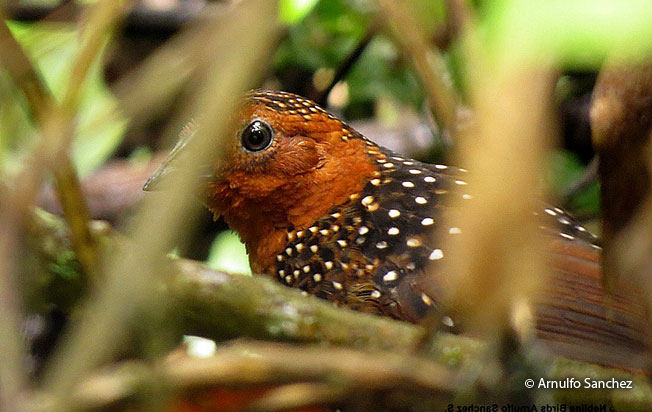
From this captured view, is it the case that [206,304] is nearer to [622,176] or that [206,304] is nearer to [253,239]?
[622,176]

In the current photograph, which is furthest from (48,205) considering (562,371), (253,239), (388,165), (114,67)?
(562,371)

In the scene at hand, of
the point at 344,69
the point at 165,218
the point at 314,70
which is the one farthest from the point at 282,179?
the point at 165,218

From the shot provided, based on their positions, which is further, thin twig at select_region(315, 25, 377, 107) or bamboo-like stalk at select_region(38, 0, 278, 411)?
thin twig at select_region(315, 25, 377, 107)

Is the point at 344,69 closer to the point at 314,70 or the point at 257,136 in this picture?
the point at 314,70

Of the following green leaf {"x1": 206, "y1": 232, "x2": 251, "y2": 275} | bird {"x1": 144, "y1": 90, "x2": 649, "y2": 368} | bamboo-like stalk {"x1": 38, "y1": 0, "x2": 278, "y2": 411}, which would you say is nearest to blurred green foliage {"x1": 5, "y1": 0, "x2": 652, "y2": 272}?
green leaf {"x1": 206, "y1": 232, "x2": 251, "y2": 275}

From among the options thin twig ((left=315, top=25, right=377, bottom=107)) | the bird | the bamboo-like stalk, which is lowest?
the bamboo-like stalk

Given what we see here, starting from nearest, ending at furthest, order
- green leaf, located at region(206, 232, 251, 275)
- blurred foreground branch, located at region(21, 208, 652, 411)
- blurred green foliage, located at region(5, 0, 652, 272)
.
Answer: blurred foreground branch, located at region(21, 208, 652, 411) < blurred green foliage, located at region(5, 0, 652, 272) < green leaf, located at region(206, 232, 251, 275)

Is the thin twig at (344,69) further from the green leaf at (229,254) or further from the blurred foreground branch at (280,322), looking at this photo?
the blurred foreground branch at (280,322)

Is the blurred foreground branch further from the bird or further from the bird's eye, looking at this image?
the bird's eye
